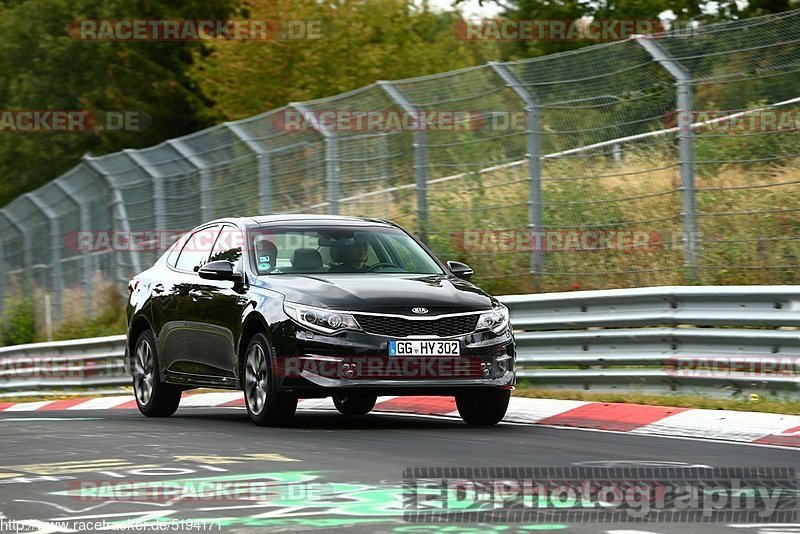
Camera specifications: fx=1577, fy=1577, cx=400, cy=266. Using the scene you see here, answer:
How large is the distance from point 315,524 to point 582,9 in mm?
37533

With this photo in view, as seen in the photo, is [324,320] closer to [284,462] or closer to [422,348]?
[422,348]

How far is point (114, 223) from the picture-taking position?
80.3ft

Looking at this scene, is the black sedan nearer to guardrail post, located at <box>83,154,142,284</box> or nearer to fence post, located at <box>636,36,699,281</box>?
fence post, located at <box>636,36,699,281</box>

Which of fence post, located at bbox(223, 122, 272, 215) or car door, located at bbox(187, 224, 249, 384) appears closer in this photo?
car door, located at bbox(187, 224, 249, 384)

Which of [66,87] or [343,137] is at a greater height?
[66,87]

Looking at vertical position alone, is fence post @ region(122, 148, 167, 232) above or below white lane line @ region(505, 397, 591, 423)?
above

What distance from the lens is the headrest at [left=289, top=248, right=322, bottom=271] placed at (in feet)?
38.5

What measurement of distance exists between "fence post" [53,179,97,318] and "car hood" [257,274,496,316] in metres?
14.2

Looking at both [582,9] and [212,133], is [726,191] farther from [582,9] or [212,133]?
[582,9]

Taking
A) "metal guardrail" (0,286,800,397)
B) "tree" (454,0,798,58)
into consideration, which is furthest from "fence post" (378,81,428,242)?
"tree" (454,0,798,58)

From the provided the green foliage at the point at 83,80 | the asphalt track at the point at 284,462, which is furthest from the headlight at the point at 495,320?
the green foliage at the point at 83,80

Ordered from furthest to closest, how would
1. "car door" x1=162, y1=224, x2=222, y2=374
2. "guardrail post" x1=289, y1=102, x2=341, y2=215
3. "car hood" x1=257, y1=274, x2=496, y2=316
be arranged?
"guardrail post" x1=289, y1=102, x2=341, y2=215 → "car door" x1=162, y1=224, x2=222, y2=374 → "car hood" x1=257, y1=274, x2=496, y2=316

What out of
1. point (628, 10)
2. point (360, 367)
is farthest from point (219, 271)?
point (628, 10)

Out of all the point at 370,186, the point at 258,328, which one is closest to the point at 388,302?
the point at 258,328
